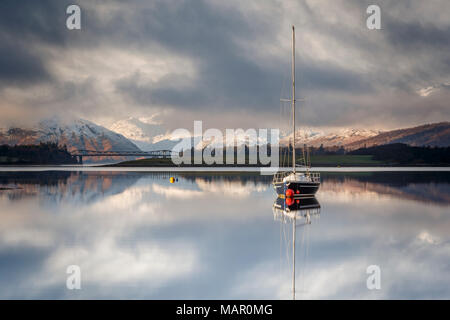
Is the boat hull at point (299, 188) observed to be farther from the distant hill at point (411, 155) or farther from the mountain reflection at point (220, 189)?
the distant hill at point (411, 155)

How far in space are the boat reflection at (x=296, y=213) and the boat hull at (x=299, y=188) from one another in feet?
1.43

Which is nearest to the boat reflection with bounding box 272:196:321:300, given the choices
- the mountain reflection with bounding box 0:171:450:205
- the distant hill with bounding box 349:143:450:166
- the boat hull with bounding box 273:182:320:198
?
the boat hull with bounding box 273:182:320:198

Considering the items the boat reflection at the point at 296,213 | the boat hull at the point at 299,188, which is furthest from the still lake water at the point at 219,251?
the boat hull at the point at 299,188

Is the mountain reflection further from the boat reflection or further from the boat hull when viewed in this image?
the boat reflection

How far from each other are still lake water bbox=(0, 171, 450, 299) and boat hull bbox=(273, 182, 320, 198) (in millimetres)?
2929

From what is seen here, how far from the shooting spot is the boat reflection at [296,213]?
1839cm

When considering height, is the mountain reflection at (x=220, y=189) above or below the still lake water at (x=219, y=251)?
above

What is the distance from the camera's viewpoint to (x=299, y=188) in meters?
29.1

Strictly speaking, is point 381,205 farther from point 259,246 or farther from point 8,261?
point 8,261

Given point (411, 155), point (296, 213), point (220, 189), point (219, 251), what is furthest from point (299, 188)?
point (411, 155)

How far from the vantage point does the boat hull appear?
28.7 metres

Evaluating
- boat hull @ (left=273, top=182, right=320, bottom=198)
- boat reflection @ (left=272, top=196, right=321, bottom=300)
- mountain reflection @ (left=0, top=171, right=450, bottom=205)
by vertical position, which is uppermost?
boat hull @ (left=273, top=182, right=320, bottom=198)

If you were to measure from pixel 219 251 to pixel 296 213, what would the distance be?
9.86 metres

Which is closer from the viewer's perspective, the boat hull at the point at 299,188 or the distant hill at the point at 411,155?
the boat hull at the point at 299,188
